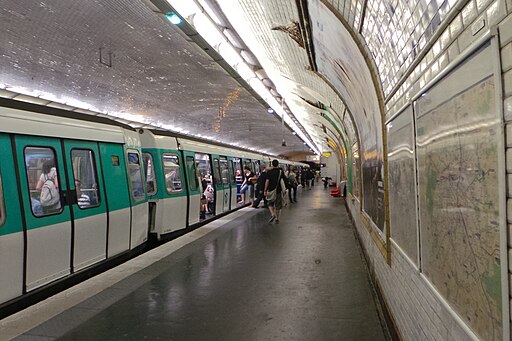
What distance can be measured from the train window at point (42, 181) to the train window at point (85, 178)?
35 centimetres

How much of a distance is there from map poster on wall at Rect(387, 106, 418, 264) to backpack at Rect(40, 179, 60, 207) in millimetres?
3894

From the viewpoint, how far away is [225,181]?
12.8 meters

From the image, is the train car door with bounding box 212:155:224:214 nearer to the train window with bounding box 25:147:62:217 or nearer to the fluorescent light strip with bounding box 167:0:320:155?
the fluorescent light strip with bounding box 167:0:320:155

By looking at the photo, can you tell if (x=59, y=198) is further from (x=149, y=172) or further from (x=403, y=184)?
(x=403, y=184)

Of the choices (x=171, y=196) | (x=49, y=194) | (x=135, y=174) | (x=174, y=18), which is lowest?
(x=171, y=196)

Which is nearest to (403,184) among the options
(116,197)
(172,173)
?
(116,197)

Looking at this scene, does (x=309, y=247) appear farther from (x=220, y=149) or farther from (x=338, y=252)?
(x=220, y=149)

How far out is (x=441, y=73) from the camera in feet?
6.57

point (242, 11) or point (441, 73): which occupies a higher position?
point (242, 11)

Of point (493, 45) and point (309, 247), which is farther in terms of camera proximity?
point (309, 247)

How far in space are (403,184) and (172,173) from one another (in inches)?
250

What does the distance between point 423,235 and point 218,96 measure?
1146cm

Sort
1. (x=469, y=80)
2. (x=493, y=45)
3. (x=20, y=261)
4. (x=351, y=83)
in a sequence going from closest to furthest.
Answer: (x=493, y=45) < (x=469, y=80) < (x=20, y=261) < (x=351, y=83)

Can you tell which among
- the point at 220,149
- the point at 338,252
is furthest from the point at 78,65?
the point at 338,252
